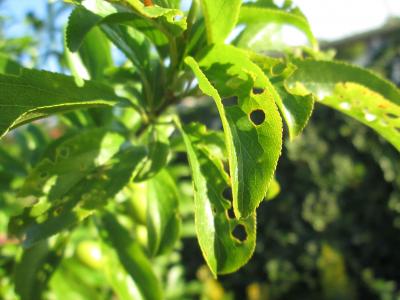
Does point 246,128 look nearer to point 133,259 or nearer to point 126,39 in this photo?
point 126,39

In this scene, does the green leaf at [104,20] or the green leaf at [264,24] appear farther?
the green leaf at [264,24]

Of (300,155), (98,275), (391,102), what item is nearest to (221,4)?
(391,102)

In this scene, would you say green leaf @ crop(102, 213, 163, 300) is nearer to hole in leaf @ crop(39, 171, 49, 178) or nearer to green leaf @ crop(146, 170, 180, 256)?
green leaf @ crop(146, 170, 180, 256)

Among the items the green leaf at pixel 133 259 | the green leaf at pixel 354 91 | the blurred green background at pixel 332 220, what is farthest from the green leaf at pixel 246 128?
the blurred green background at pixel 332 220

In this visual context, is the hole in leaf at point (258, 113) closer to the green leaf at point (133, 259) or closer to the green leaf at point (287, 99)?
the green leaf at point (287, 99)

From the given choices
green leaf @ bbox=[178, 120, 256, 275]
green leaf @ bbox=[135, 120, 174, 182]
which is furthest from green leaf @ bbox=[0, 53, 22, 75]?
green leaf @ bbox=[178, 120, 256, 275]

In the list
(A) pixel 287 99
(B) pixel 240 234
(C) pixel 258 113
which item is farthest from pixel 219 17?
(C) pixel 258 113

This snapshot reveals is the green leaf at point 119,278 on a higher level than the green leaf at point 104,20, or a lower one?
lower

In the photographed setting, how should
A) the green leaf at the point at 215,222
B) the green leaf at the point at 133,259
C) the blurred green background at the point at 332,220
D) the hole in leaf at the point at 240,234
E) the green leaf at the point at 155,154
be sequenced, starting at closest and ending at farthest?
the green leaf at the point at 215,222 → the hole in leaf at the point at 240,234 → the green leaf at the point at 155,154 → the green leaf at the point at 133,259 → the blurred green background at the point at 332,220
